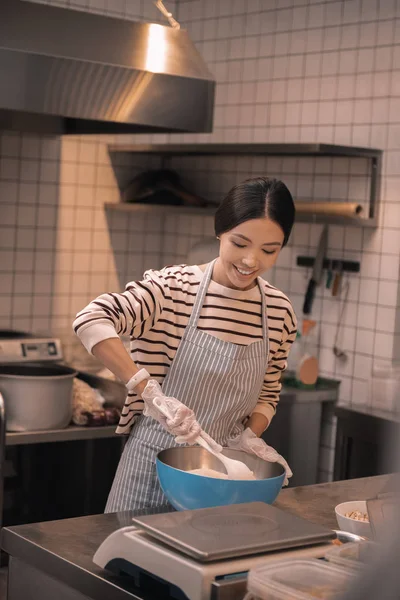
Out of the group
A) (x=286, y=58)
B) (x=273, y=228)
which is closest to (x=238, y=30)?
(x=286, y=58)

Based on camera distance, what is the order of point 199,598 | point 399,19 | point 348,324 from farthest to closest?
point 348,324
point 399,19
point 199,598

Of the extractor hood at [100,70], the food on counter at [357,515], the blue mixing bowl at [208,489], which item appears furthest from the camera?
the extractor hood at [100,70]

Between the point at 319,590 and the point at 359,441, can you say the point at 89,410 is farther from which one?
the point at 319,590

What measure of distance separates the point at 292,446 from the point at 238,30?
183cm

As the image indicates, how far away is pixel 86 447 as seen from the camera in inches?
139

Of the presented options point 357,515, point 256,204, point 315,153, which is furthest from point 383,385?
point 357,515

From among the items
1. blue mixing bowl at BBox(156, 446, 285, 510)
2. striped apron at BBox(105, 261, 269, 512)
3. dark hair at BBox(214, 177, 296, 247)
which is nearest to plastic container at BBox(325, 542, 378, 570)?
blue mixing bowl at BBox(156, 446, 285, 510)

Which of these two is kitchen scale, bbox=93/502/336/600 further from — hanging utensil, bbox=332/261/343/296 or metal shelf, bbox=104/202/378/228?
hanging utensil, bbox=332/261/343/296

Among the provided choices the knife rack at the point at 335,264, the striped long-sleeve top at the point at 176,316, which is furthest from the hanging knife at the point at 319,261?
the striped long-sleeve top at the point at 176,316

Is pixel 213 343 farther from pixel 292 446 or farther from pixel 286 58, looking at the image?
pixel 286 58

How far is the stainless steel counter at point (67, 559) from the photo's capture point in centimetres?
154

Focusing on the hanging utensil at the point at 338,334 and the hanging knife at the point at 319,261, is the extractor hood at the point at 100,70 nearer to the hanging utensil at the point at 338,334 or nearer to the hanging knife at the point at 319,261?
the hanging knife at the point at 319,261

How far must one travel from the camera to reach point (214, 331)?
2.27m

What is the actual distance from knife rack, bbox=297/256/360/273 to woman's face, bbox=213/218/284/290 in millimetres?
1485
